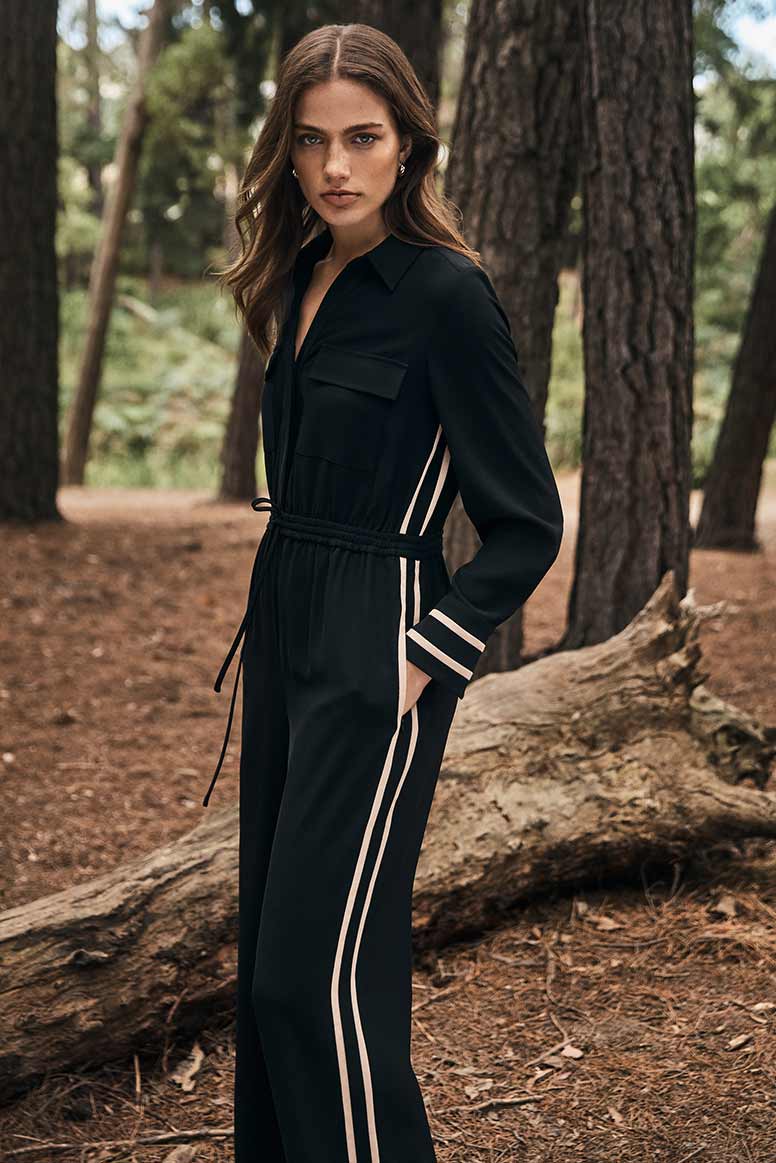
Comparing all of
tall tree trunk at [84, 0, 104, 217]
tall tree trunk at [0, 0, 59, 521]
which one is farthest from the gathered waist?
tall tree trunk at [84, 0, 104, 217]

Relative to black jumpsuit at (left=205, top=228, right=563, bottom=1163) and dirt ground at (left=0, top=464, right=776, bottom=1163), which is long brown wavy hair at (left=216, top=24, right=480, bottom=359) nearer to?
black jumpsuit at (left=205, top=228, right=563, bottom=1163)

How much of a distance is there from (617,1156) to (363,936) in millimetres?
1137

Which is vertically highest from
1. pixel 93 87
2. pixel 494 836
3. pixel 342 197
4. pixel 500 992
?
pixel 93 87

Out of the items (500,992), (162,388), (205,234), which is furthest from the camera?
(205,234)

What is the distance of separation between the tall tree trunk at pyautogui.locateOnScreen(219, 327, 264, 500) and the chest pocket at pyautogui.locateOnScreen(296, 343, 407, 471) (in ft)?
32.3

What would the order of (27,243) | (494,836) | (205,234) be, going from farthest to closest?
(205,234) → (27,243) → (494,836)

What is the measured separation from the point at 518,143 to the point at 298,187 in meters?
3.08

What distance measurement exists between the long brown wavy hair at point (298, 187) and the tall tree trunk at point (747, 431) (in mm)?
7930

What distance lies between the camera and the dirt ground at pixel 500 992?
2.99 meters

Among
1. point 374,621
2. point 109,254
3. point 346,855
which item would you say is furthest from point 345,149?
point 109,254

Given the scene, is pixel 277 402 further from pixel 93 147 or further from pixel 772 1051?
pixel 93 147

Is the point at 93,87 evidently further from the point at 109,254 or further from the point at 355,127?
the point at 355,127

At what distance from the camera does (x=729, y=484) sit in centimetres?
1012

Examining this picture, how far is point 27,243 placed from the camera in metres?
8.33
